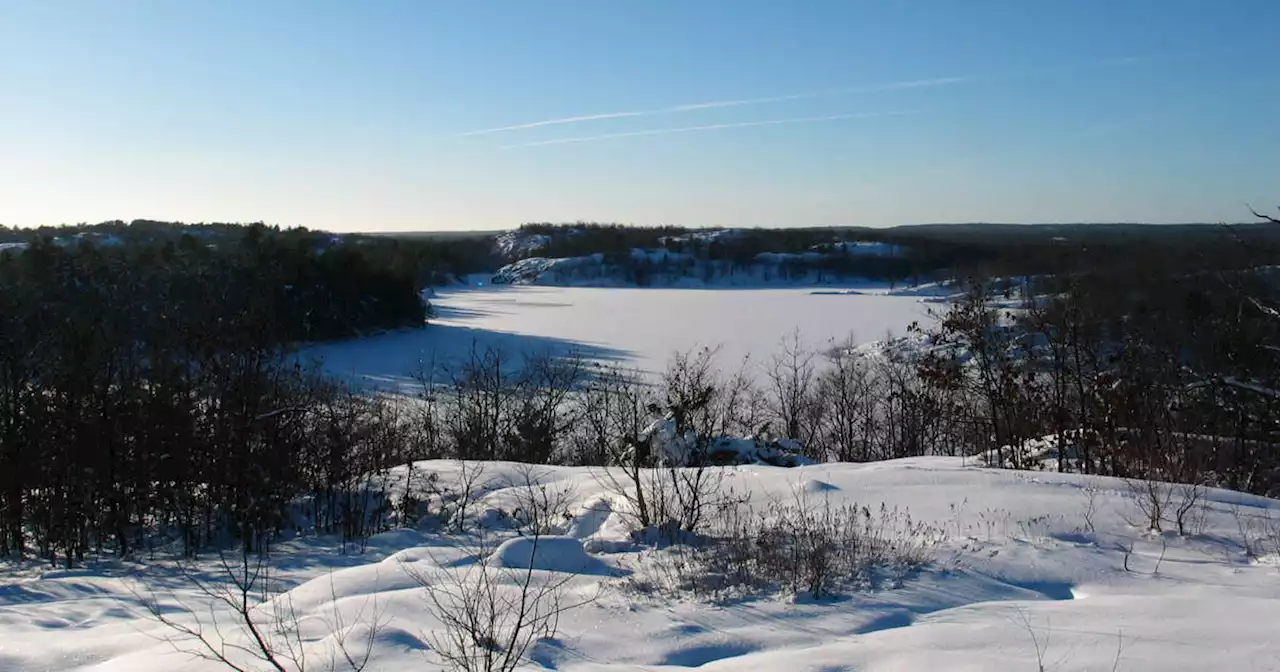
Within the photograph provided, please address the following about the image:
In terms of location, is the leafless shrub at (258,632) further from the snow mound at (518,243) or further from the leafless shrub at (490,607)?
the snow mound at (518,243)

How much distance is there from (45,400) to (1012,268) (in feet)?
190

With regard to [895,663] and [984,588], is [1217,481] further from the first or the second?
[895,663]

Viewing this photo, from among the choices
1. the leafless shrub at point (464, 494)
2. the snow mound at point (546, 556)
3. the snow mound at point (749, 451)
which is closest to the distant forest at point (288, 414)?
the snow mound at point (749, 451)

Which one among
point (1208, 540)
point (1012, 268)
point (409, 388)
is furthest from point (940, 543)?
point (1012, 268)

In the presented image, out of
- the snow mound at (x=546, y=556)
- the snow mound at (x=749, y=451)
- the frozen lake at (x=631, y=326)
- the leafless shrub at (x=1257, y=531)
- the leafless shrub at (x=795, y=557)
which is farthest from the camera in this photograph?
the frozen lake at (x=631, y=326)

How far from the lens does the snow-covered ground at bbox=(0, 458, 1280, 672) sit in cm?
448

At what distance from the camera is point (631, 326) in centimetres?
5269

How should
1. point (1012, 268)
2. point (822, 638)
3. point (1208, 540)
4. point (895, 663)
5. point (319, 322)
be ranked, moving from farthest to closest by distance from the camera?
point (1012, 268) < point (319, 322) < point (1208, 540) < point (822, 638) < point (895, 663)

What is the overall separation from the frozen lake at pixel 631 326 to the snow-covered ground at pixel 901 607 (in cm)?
2283

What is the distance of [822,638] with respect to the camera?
4.92 meters

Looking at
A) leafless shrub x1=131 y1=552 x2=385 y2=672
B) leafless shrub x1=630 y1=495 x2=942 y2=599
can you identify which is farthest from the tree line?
leafless shrub x1=630 y1=495 x2=942 y2=599

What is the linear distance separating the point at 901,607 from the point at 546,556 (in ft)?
8.99

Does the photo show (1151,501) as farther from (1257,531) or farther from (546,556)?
(546,556)

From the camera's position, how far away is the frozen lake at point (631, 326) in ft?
131
